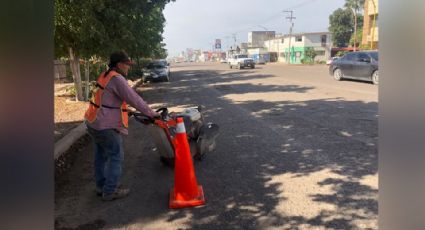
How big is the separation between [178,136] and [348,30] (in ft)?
315

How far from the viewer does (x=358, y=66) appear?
1953 cm

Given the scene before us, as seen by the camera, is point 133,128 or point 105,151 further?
point 133,128

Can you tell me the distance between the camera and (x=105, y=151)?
5027 millimetres

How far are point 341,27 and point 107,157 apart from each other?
314ft

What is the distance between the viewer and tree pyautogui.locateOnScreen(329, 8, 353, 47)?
9388cm

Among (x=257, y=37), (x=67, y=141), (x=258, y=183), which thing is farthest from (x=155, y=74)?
(x=257, y=37)

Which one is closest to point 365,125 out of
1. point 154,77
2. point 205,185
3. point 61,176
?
point 205,185

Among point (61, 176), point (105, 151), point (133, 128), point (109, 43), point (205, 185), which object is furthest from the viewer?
point (109, 43)

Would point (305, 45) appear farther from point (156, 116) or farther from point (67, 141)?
point (156, 116)

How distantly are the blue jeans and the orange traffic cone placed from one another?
693mm

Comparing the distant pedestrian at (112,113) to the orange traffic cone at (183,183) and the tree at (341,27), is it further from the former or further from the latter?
the tree at (341,27)

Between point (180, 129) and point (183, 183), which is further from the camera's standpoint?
point (180, 129)
